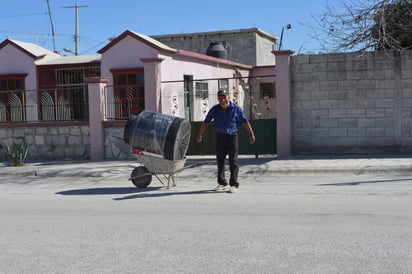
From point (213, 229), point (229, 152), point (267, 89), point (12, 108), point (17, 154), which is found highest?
point (267, 89)

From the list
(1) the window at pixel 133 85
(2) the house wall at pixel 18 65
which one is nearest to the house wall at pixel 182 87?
(1) the window at pixel 133 85

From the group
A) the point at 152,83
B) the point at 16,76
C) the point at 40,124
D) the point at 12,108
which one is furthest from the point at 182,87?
the point at 16,76

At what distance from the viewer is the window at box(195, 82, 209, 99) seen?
21188 mm

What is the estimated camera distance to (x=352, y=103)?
45.7ft

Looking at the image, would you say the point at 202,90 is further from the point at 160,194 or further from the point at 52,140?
the point at 160,194

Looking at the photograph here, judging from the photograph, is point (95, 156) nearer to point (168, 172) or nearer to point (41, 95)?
point (41, 95)

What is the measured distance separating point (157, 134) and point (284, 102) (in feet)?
17.8

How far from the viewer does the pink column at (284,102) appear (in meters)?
14.1

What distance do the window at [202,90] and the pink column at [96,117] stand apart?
5.93 meters

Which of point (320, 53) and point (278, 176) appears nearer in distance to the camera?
point (278, 176)

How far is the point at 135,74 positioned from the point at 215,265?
52.3 feet

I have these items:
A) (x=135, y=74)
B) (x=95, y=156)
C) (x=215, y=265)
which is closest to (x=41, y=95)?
(x=95, y=156)

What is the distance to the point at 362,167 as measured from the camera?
11.7 m

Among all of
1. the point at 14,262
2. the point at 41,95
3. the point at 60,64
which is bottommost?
the point at 14,262
